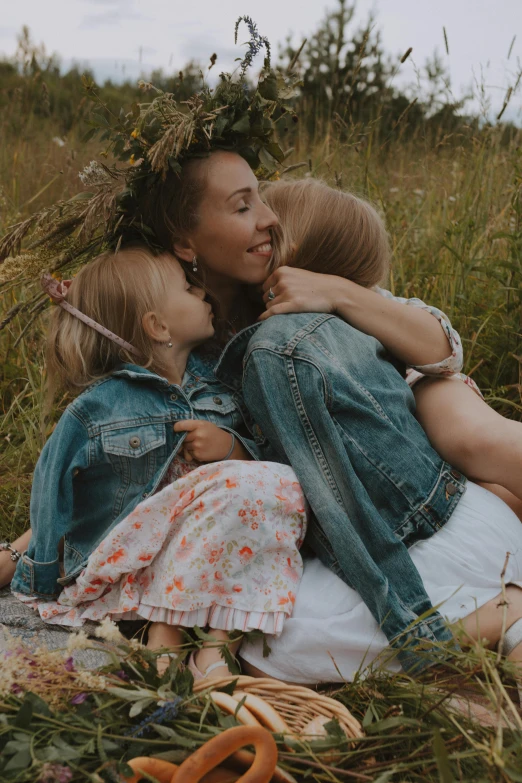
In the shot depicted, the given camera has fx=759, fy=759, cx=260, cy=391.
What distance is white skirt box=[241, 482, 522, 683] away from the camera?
2.19 meters

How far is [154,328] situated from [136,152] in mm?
647

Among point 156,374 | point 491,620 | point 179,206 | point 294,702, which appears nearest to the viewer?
point 294,702

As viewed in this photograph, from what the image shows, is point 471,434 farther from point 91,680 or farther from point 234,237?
point 91,680

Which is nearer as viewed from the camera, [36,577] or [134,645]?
[134,645]

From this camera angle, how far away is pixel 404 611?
2172mm

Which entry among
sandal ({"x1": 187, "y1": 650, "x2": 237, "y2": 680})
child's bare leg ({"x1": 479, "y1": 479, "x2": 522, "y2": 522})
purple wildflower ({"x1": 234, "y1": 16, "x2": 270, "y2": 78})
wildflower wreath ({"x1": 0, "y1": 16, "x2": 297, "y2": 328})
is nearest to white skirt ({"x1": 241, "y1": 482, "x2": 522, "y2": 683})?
sandal ({"x1": 187, "y1": 650, "x2": 237, "y2": 680})

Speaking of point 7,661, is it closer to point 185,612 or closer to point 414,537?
point 185,612

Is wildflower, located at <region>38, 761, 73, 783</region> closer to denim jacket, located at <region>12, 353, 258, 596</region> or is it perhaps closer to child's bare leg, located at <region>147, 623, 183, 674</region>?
child's bare leg, located at <region>147, 623, 183, 674</region>

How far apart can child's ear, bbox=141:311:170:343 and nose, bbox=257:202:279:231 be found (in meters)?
0.55

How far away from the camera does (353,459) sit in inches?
93.7

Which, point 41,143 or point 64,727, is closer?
point 64,727

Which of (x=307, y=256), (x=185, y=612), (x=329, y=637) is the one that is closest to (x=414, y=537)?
(x=329, y=637)

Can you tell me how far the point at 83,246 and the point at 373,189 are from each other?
2211mm

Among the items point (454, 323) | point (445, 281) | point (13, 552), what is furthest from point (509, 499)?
point (13, 552)
